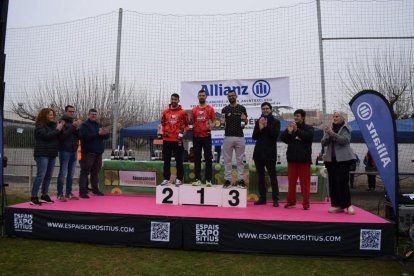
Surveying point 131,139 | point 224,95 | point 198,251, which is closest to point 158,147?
point 131,139

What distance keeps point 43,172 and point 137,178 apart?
6.33 ft

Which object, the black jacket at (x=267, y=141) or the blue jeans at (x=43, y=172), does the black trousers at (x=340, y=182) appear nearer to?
the black jacket at (x=267, y=141)

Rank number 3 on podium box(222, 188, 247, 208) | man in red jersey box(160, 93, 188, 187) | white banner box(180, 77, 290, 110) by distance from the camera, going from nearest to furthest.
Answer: number 3 on podium box(222, 188, 247, 208) < man in red jersey box(160, 93, 188, 187) < white banner box(180, 77, 290, 110)

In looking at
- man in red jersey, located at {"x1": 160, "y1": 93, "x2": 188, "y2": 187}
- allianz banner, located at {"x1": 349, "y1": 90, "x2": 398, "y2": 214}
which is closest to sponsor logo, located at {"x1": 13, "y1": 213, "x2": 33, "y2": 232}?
man in red jersey, located at {"x1": 160, "y1": 93, "x2": 188, "y2": 187}

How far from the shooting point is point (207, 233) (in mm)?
4523

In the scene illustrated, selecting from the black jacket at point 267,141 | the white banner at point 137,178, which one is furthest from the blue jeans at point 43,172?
the black jacket at point 267,141

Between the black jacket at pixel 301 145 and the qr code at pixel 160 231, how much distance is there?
1996mm

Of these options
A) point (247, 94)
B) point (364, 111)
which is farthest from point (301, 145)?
point (247, 94)

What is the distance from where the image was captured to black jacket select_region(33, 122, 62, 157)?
208 inches

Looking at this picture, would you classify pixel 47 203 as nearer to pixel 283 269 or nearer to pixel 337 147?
pixel 283 269

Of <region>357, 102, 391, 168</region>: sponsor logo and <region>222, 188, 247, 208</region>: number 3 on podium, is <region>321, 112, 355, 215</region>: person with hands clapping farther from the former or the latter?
<region>222, 188, 247, 208</region>: number 3 on podium

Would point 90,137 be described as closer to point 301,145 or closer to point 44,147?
point 44,147

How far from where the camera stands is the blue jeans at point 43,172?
5301mm

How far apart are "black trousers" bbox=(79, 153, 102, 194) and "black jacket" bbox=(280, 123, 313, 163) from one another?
324 centimetres
